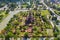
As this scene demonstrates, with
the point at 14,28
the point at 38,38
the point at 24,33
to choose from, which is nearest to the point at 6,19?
the point at 14,28

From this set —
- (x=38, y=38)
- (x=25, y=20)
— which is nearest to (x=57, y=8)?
(x=25, y=20)

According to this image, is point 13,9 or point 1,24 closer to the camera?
point 1,24

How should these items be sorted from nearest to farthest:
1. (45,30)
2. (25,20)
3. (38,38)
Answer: (38,38)
(45,30)
(25,20)

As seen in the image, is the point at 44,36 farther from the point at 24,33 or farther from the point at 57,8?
the point at 57,8

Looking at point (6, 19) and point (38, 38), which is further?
point (6, 19)

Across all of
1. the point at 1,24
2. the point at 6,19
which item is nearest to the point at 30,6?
the point at 6,19

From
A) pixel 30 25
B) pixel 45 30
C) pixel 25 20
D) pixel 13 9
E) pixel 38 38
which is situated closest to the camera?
pixel 38 38

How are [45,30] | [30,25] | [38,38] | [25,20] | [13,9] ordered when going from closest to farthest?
[38,38] → [45,30] → [30,25] → [25,20] → [13,9]

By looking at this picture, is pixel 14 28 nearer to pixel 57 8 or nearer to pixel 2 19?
pixel 2 19
